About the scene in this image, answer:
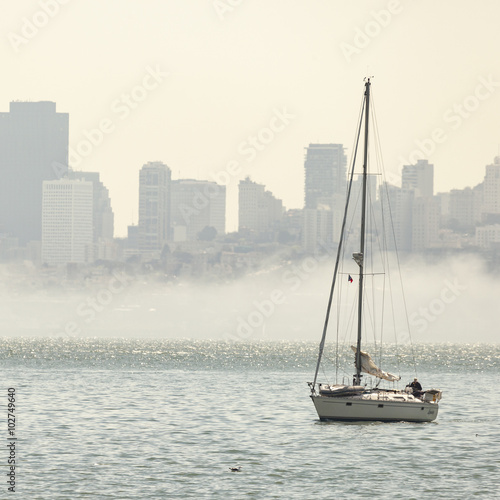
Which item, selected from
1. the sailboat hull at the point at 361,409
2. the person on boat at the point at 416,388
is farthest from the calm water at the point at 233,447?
the person on boat at the point at 416,388

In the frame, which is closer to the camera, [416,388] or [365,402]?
[365,402]

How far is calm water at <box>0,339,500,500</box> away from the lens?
5056cm

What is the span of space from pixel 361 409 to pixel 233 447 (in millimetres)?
10881

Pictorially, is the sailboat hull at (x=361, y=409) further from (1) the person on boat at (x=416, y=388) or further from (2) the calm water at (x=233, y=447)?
(1) the person on boat at (x=416, y=388)

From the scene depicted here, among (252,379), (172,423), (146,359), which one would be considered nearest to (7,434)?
(172,423)

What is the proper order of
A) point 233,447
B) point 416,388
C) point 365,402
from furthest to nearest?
1. point 416,388
2. point 365,402
3. point 233,447

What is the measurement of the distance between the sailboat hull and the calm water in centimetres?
68

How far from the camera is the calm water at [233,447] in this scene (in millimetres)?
50562

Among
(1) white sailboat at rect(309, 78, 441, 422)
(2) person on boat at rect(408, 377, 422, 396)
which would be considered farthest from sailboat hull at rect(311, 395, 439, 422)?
(2) person on boat at rect(408, 377, 422, 396)

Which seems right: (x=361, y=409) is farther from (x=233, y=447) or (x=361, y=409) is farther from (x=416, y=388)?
(x=233, y=447)

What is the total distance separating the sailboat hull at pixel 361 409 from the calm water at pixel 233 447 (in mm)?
677

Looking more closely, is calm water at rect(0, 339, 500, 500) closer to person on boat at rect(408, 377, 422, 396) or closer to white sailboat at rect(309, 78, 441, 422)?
white sailboat at rect(309, 78, 441, 422)

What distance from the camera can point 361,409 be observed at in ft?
231

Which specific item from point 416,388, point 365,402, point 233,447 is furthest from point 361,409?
point 233,447
